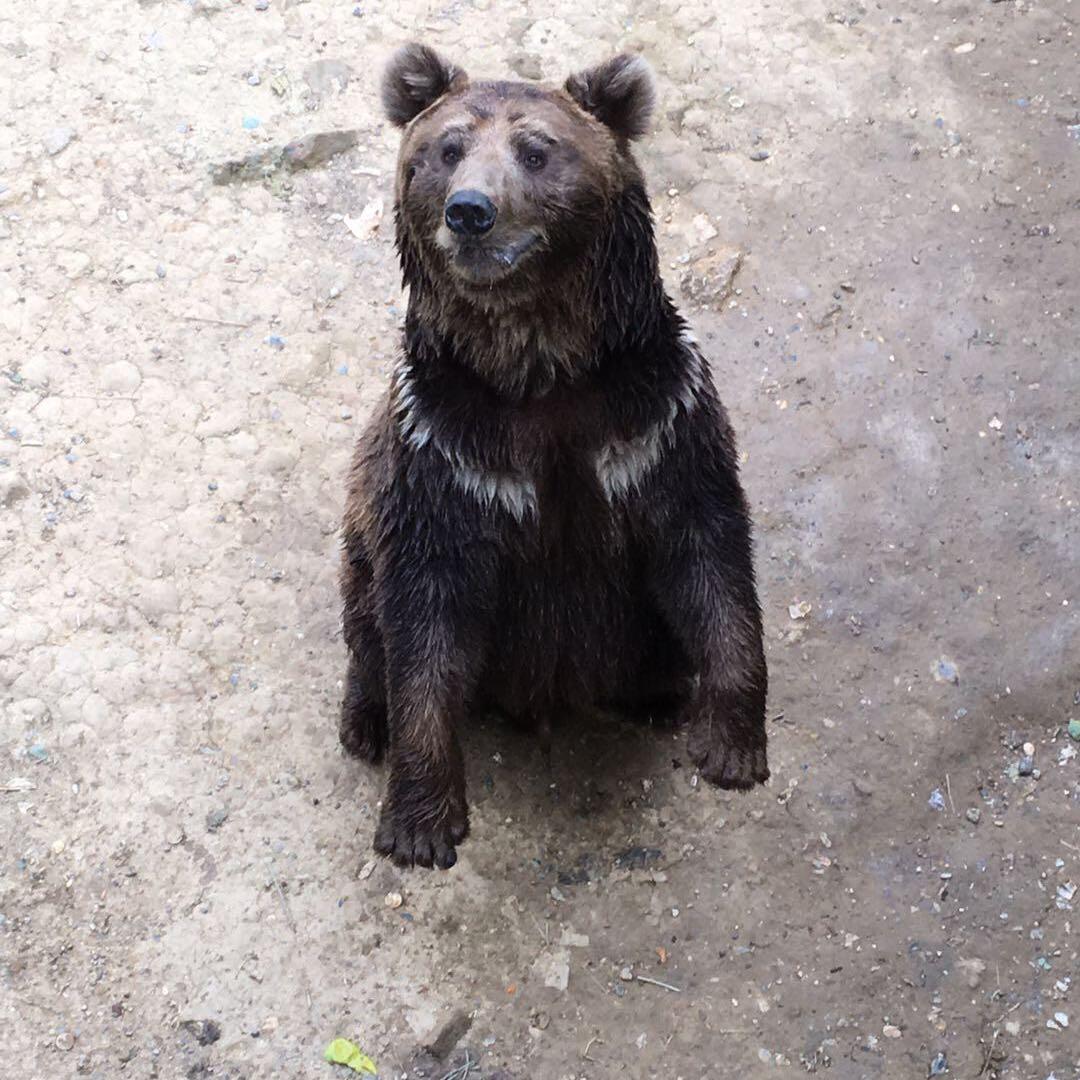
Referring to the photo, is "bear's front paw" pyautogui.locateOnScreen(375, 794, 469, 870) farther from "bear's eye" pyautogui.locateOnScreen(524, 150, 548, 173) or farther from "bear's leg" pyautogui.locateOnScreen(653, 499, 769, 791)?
"bear's eye" pyautogui.locateOnScreen(524, 150, 548, 173)

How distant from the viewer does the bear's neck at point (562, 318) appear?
14.5 feet

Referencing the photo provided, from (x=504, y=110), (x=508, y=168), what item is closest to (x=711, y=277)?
(x=504, y=110)

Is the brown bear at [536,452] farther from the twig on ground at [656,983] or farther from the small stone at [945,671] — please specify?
the small stone at [945,671]

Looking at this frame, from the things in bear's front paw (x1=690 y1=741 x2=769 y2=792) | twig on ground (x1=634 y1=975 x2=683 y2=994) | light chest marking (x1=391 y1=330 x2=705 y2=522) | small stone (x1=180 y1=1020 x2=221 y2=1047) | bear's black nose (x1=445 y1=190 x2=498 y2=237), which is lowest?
small stone (x1=180 y1=1020 x2=221 y2=1047)

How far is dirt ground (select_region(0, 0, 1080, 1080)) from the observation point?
5113mm

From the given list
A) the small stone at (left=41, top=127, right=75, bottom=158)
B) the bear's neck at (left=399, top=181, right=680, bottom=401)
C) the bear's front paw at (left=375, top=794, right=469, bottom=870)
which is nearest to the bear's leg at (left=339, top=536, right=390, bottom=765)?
the bear's front paw at (left=375, top=794, right=469, bottom=870)

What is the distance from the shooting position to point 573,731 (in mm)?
5699

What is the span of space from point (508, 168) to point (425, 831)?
6.97ft

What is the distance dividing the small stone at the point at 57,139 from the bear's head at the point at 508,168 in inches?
122

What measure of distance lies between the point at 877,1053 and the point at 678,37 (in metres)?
5.07

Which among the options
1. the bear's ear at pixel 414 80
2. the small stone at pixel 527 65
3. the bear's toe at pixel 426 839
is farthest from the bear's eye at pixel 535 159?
the small stone at pixel 527 65

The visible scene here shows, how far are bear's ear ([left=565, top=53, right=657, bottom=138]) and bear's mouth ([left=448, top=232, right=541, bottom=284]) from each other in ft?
1.98

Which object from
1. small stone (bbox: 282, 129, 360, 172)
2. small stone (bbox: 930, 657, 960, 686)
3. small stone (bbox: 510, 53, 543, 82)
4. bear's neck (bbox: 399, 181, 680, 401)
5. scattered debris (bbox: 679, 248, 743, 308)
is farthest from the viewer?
small stone (bbox: 510, 53, 543, 82)

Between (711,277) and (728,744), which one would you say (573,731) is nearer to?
(728,744)
